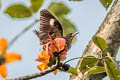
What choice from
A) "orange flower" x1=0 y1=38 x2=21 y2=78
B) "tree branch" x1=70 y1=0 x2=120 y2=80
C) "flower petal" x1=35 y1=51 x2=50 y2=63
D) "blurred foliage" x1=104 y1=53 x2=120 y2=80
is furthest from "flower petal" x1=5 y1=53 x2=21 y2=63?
"tree branch" x1=70 y1=0 x2=120 y2=80

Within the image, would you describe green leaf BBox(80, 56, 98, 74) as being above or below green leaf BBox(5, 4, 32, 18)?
below

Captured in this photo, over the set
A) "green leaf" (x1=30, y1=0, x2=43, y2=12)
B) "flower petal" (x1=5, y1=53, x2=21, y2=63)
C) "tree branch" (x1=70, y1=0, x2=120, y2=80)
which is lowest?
"tree branch" (x1=70, y1=0, x2=120, y2=80)

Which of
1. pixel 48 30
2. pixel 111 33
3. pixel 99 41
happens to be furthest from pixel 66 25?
pixel 111 33

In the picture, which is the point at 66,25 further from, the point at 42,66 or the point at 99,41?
the point at 99,41

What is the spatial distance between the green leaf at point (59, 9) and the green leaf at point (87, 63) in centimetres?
43

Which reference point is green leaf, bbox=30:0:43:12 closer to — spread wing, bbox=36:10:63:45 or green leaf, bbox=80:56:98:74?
spread wing, bbox=36:10:63:45

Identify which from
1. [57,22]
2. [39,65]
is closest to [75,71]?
[39,65]

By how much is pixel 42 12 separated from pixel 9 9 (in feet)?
0.49

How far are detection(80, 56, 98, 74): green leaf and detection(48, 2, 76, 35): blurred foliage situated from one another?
1.07 feet

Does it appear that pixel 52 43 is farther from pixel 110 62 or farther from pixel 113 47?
pixel 113 47

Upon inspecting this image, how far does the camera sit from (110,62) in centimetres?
145

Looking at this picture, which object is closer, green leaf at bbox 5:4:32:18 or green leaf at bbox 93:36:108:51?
green leaf at bbox 5:4:32:18

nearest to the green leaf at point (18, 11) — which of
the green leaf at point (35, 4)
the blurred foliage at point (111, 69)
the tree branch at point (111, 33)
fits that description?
the green leaf at point (35, 4)

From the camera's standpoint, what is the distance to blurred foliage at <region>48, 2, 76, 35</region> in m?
1.11
